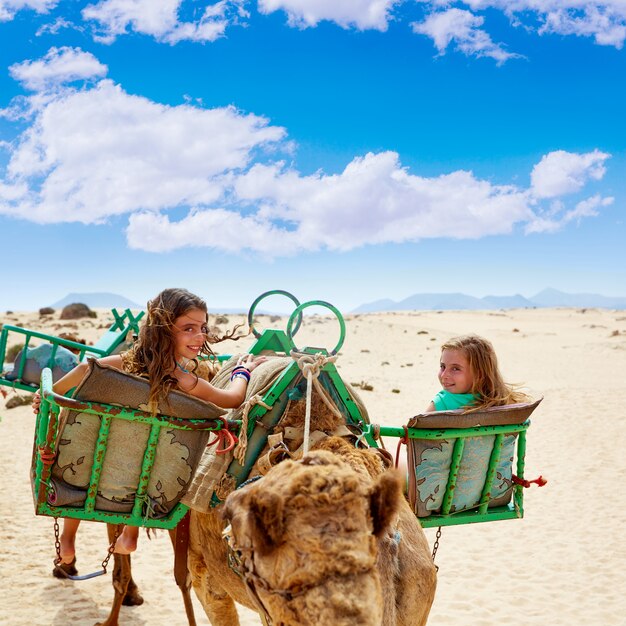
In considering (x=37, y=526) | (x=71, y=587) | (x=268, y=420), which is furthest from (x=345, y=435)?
(x=37, y=526)

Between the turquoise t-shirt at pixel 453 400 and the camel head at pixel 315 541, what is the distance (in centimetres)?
202

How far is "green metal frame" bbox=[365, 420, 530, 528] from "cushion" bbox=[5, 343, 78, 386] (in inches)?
232

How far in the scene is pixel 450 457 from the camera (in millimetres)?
3344

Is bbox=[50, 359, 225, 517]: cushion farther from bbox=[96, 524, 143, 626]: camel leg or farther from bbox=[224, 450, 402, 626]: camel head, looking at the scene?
bbox=[96, 524, 143, 626]: camel leg

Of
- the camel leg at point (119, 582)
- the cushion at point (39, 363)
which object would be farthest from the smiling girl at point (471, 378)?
the cushion at point (39, 363)

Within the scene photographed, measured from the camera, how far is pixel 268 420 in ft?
9.97

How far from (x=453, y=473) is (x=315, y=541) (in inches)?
77.3

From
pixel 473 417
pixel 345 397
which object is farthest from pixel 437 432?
pixel 345 397

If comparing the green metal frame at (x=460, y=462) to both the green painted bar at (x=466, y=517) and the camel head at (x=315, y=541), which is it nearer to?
the green painted bar at (x=466, y=517)

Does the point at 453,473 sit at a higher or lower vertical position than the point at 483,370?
lower

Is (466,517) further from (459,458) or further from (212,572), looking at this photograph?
(212,572)

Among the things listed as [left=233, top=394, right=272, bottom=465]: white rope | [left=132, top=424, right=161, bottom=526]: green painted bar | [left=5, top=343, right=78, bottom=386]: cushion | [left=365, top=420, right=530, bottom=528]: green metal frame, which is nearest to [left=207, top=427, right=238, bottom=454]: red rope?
[left=233, top=394, right=272, bottom=465]: white rope

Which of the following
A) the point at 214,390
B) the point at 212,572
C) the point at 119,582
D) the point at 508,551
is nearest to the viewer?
the point at 214,390

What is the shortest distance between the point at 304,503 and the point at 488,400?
221cm
